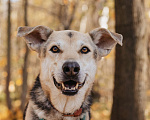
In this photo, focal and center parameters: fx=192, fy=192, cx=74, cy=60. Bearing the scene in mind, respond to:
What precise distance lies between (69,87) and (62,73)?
0.86 ft

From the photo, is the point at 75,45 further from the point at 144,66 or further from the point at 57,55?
the point at 144,66

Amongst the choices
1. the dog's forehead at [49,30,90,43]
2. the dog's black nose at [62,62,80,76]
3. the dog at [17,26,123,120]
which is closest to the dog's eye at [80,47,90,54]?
the dog at [17,26,123,120]

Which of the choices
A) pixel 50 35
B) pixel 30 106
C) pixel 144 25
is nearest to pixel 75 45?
pixel 50 35

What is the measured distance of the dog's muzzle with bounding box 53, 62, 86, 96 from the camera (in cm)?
280

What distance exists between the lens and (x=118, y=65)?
457 centimetres

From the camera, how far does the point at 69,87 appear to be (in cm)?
297

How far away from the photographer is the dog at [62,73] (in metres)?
2.93

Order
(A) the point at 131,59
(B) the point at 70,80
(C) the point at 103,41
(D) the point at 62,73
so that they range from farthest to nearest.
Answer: (A) the point at 131,59
(C) the point at 103,41
(B) the point at 70,80
(D) the point at 62,73

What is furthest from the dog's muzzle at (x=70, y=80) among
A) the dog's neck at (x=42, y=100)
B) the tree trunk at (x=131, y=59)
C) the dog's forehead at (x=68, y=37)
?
the tree trunk at (x=131, y=59)

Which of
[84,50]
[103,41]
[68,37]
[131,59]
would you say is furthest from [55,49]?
[131,59]

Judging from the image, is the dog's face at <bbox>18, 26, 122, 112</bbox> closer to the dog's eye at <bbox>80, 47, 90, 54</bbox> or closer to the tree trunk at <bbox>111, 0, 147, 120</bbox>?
the dog's eye at <bbox>80, 47, 90, 54</bbox>

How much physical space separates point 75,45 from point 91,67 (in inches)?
18.3

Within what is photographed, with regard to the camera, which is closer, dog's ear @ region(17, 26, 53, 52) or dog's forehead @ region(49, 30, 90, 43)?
dog's forehead @ region(49, 30, 90, 43)

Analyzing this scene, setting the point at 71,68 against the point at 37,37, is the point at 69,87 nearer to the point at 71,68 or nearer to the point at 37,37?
the point at 71,68
